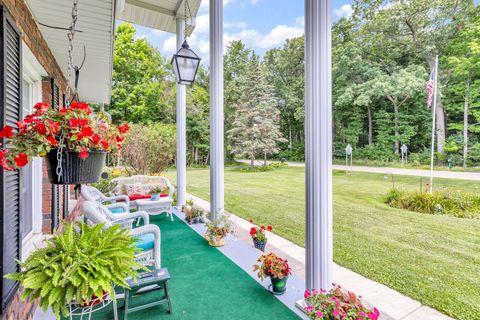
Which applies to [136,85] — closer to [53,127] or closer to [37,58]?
[37,58]

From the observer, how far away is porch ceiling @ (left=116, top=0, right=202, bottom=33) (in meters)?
5.67

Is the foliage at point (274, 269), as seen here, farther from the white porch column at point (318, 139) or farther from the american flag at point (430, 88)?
the american flag at point (430, 88)

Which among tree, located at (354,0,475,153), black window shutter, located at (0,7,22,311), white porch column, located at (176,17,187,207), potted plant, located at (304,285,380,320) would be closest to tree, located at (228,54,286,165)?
tree, located at (354,0,475,153)

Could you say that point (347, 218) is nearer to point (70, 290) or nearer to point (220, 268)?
point (220, 268)

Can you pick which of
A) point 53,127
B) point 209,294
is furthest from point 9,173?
point 209,294

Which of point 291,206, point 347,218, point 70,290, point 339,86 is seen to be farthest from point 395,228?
point 339,86

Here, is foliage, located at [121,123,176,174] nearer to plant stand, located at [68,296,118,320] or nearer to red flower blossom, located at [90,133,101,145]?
plant stand, located at [68,296,118,320]

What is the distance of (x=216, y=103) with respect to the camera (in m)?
4.21

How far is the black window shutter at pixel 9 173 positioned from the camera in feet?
5.28

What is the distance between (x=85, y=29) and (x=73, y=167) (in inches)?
75.0

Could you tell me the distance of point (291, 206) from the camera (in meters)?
7.51

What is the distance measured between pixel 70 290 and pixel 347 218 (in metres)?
6.05

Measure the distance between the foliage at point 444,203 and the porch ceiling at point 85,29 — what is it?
739 centimetres

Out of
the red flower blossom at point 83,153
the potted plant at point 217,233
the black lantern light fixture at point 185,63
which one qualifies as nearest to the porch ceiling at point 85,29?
the black lantern light fixture at point 185,63
